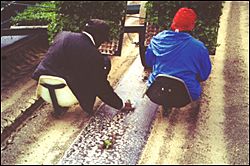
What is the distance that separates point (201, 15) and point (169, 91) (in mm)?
1808

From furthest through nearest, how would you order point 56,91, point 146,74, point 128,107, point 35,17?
point 35,17 → point 146,74 → point 128,107 → point 56,91

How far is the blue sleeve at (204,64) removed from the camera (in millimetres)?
4711

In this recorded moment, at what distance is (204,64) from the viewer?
4758 millimetres

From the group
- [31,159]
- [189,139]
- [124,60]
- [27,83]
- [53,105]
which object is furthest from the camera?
[124,60]

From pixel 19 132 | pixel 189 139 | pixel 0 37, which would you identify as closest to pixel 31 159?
pixel 19 132

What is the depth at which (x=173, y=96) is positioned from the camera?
15.7 ft

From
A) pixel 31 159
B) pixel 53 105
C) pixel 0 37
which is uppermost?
pixel 0 37

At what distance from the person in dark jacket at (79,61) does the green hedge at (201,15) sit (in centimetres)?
151

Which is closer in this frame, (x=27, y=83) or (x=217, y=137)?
(x=217, y=137)

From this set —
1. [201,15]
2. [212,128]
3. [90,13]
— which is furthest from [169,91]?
[90,13]

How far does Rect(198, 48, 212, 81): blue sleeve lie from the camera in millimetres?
4711

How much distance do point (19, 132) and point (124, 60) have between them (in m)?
2.90

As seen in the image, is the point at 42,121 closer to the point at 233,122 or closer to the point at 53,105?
the point at 53,105

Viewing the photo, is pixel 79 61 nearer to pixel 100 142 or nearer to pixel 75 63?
pixel 75 63
